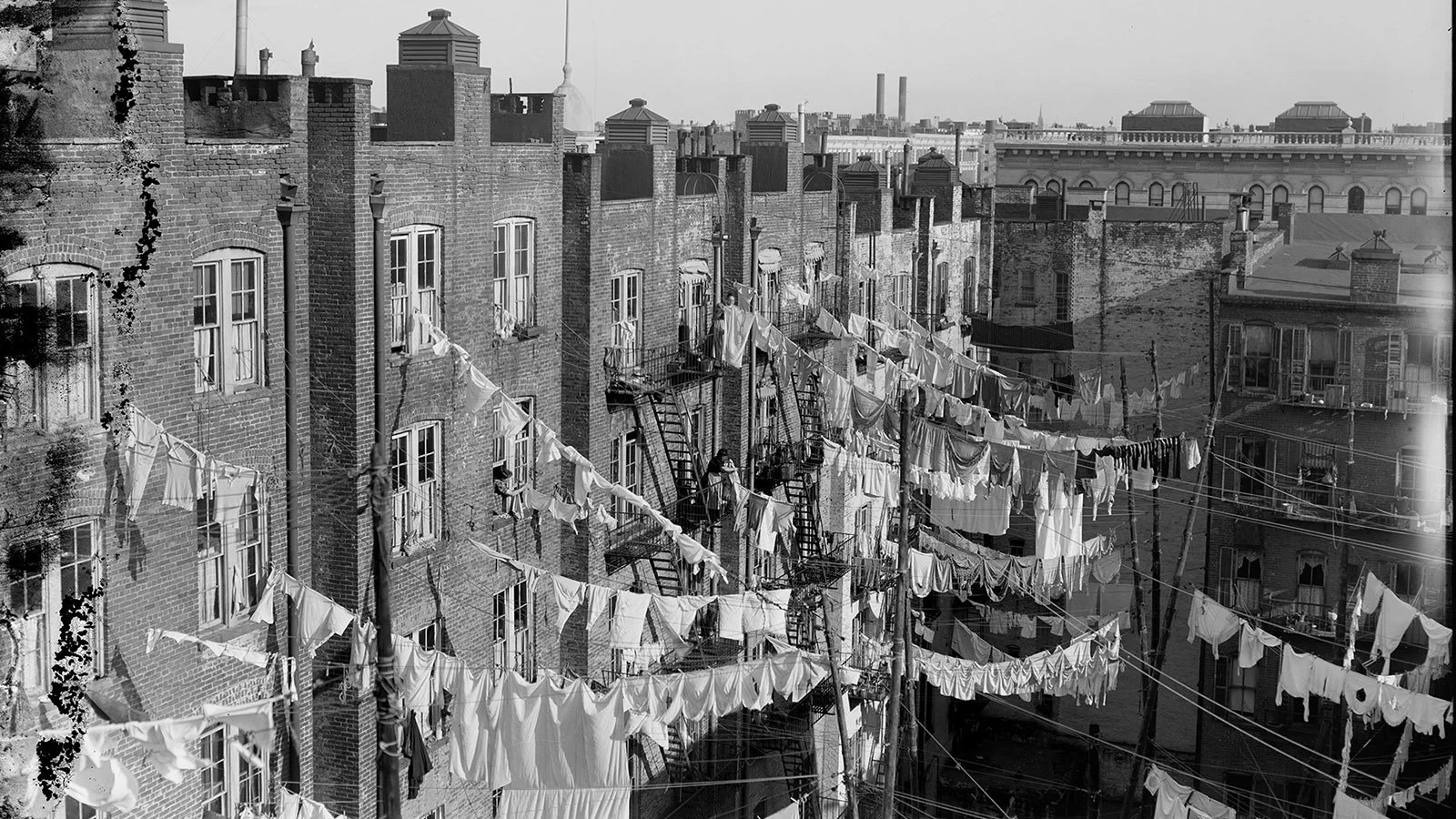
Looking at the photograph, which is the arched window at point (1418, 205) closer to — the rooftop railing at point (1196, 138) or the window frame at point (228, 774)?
the rooftop railing at point (1196, 138)

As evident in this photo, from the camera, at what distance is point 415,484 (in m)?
25.1

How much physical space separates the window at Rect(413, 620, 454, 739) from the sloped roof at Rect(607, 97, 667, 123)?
1749cm

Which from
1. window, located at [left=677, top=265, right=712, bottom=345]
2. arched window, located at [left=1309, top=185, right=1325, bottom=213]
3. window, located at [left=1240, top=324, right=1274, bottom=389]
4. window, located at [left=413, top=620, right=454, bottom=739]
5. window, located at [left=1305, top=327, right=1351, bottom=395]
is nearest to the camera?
window, located at [left=413, top=620, right=454, bottom=739]

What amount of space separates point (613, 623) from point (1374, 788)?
26.0 m

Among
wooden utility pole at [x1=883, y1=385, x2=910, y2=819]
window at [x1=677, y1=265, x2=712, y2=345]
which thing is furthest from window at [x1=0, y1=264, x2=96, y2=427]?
window at [x1=677, y1=265, x2=712, y2=345]

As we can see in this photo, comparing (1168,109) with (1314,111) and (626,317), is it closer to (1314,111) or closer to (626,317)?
(1314,111)

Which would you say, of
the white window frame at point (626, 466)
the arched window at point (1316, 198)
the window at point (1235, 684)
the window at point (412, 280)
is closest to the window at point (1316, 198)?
the arched window at point (1316, 198)

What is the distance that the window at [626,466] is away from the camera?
32188 mm

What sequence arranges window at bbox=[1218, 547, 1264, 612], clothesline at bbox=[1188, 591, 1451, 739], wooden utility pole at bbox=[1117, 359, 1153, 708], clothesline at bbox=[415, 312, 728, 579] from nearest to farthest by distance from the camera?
clothesline at bbox=[415, 312, 728, 579]
clothesline at bbox=[1188, 591, 1451, 739]
wooden utility pole at bbox=[1117, 359, 1153, 708]
window at bbox=[1218, 547, 1264, 612]

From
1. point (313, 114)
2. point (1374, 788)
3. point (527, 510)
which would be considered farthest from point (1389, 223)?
point (313, 114)

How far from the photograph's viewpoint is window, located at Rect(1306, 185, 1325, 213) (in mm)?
76750

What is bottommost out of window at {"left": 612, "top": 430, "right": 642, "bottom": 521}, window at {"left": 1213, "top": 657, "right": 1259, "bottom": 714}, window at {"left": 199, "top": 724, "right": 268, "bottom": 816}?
window at {"left": 1213, "top": 657, "right": 1259, "bottom": 714}

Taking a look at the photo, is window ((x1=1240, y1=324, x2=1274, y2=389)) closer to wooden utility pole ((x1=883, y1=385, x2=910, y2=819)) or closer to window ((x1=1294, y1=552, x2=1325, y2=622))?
window ((x1=1294, y1=552, x2=1325, y2=622))

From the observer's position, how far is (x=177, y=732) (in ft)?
59.9
